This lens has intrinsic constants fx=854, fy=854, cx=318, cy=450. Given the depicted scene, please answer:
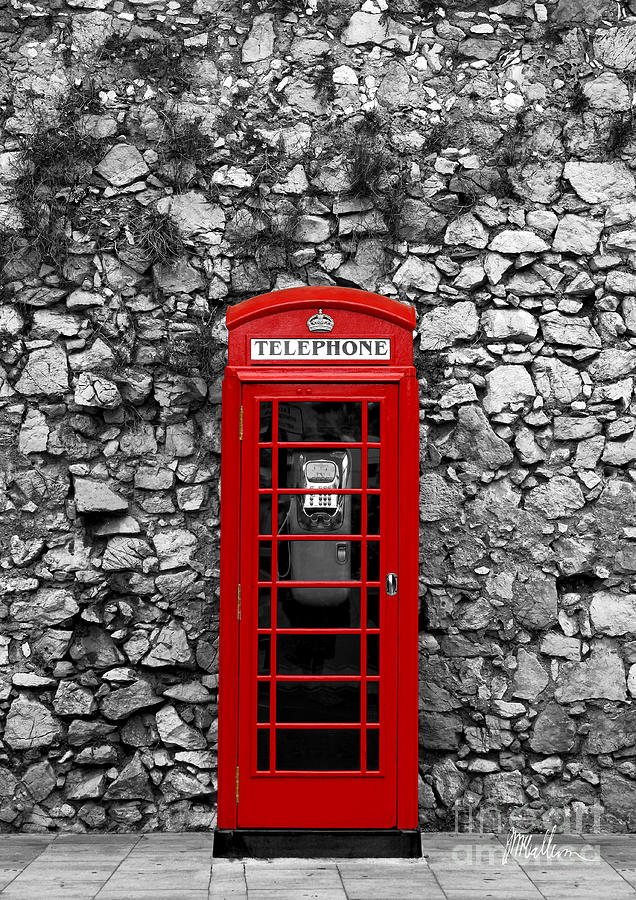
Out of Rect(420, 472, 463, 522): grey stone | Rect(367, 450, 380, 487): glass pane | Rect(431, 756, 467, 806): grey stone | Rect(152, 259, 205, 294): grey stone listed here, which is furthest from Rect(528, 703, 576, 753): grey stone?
Rect(152, 259, 205, 294): grey stone

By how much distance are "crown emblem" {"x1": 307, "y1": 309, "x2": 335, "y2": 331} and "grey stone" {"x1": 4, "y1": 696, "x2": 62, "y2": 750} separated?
9.02 feet

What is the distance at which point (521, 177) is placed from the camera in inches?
213

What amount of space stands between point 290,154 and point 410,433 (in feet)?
7.06

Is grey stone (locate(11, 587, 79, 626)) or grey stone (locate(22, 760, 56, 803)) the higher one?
grey stone (locate(11, 587, 79, 626))

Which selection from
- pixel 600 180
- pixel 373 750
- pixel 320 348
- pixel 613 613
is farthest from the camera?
pixel 600 180

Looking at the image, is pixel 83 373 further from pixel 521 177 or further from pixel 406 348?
pixel 521 177

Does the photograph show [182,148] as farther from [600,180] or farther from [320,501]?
[600,180]

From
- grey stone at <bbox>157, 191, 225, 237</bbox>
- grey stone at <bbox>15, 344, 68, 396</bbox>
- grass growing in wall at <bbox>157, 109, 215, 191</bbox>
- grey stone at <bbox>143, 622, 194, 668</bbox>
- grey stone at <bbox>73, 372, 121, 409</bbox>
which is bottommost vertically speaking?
grey stone at <bbox>143, 622, 194, 668</bbox>

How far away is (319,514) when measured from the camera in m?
4.38

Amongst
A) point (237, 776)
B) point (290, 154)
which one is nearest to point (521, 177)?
point (290, 154)

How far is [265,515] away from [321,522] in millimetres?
289

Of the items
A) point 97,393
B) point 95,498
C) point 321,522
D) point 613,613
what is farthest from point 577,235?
point 95,498

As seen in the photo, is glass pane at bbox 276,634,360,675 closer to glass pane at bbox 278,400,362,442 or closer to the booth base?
the booth base

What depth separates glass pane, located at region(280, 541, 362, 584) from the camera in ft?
14.3
